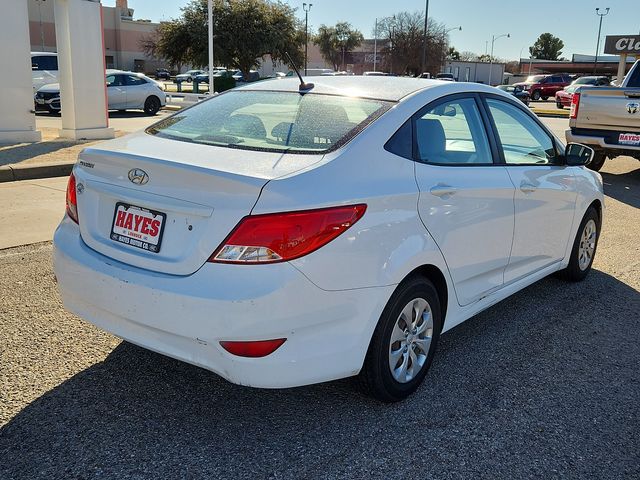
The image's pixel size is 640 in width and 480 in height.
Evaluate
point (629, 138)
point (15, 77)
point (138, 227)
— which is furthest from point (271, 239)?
point (15, 77)

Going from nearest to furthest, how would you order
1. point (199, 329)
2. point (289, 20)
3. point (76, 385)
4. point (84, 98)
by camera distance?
1. point (199, 329)
2. point (76, 385)
3. point (84, 98)
4. point (289, 20)

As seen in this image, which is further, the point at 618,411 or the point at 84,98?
the point at 84,98

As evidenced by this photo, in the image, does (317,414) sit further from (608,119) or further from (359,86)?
(608,119)

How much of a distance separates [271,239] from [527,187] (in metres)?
2.20

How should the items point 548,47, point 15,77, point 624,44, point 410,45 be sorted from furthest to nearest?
point 548,47
point 410,45
point 624,44
point 15,77

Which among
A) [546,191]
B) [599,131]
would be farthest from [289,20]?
[546,191]

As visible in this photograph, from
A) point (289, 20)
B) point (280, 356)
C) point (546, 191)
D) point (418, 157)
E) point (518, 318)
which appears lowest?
point (518, 318)

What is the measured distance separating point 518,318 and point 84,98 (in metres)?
11.0

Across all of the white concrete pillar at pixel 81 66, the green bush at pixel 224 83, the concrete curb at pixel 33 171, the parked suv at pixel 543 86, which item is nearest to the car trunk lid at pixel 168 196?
the concrete curb at pixel 33 171

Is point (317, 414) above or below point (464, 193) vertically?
below

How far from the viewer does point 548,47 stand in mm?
125625

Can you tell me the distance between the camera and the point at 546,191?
4.33 metres

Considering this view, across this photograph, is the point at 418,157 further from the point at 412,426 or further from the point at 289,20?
the point at 289,20

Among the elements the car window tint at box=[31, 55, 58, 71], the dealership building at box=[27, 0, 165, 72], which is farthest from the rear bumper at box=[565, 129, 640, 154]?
the dealership building at box=[27, 0, 165, 72]
